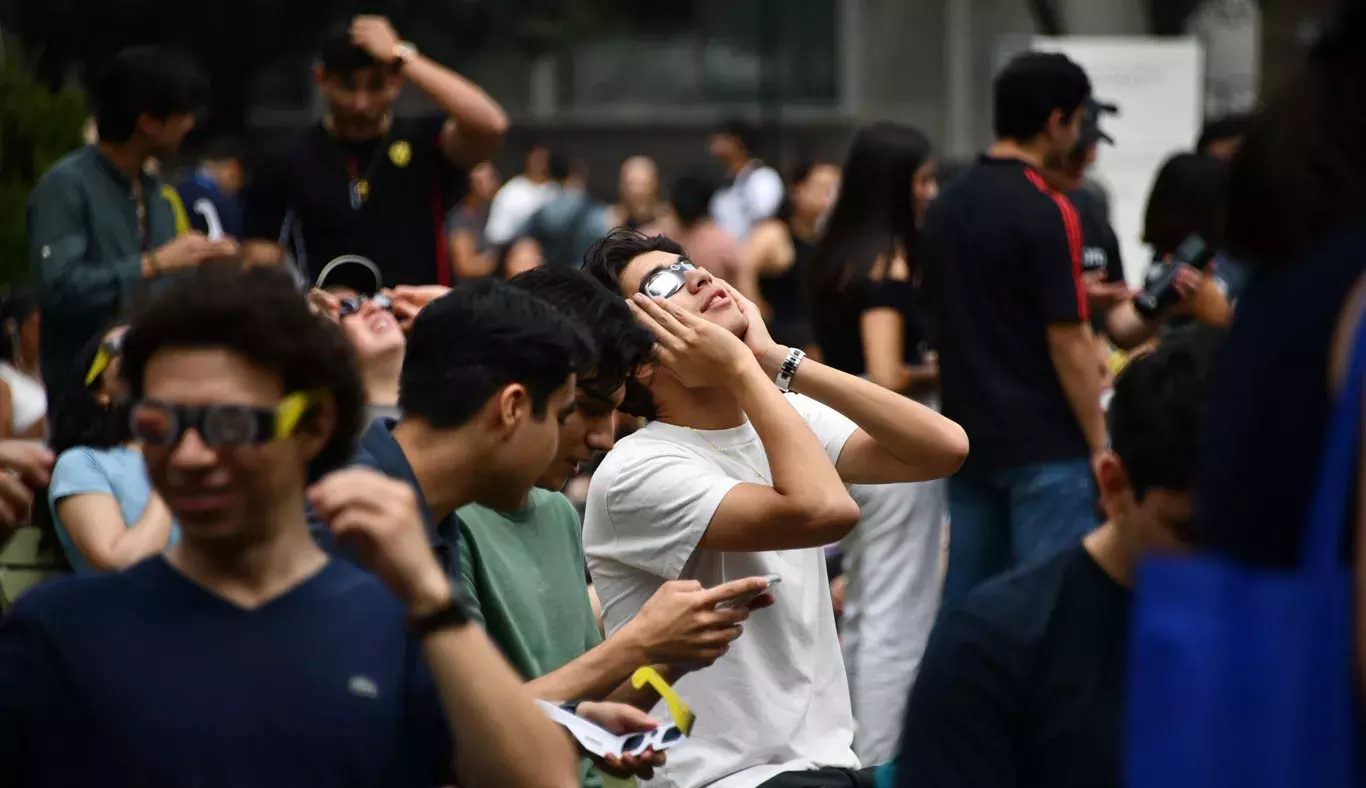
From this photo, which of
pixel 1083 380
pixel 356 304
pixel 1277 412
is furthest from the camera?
pixel 1083 380

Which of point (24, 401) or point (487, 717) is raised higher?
point (487, 717)

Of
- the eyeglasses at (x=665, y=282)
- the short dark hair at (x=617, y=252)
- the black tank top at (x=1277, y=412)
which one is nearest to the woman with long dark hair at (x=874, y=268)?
the short dark hair at (x=617, y=252)

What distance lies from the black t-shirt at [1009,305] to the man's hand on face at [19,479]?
12.7ft

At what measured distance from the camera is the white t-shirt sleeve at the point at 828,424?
3.86 m

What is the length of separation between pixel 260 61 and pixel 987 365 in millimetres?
18139

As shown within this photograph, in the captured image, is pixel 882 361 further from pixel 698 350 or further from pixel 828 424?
pixel 698 350

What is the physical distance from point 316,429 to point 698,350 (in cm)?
120

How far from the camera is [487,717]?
2174 millimetres

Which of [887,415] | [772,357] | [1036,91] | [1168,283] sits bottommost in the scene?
[1168,283]

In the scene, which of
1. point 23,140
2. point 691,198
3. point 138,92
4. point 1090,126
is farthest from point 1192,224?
point 691,198

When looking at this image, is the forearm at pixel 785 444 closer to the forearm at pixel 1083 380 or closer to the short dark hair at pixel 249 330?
the short dark hair at pixel 249 330

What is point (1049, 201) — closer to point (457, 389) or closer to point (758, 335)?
point (758, 335)

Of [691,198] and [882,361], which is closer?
[882,361]

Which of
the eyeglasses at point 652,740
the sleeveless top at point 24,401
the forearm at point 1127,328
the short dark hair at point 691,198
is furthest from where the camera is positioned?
the short dark hair at point 691,198
